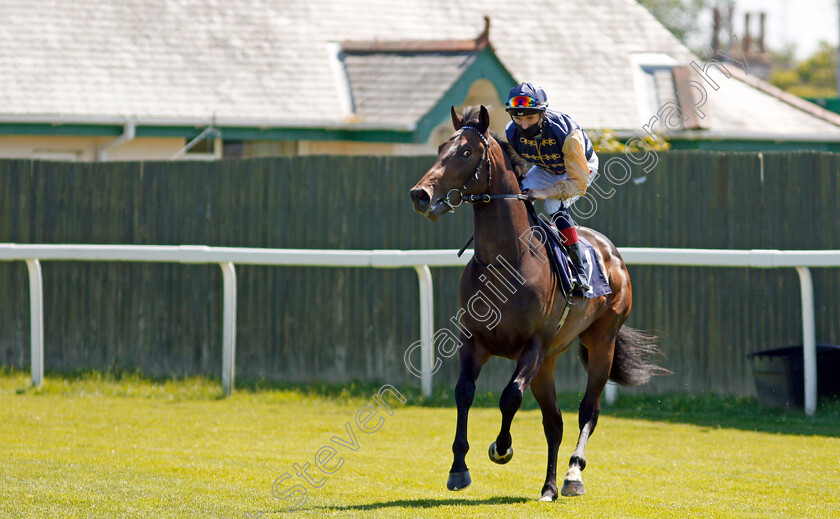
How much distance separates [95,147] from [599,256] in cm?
948

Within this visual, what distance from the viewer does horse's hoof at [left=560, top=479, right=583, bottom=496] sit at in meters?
6.00

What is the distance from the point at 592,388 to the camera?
6840 mm

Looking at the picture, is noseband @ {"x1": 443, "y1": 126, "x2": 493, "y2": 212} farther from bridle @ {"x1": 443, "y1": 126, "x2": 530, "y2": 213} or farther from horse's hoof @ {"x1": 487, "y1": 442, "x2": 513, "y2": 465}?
horse's hoof @ {"x1": 487, "y1": 442, "x2": 513, "y2": 465}

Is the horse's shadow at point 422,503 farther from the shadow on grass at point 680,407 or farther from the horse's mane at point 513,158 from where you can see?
the shadow on grass at point 680,407

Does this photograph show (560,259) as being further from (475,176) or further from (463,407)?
(463,407)

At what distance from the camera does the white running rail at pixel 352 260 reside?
852cm

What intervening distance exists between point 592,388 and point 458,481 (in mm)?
1631

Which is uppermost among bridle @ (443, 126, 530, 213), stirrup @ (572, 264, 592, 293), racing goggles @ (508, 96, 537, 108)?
racing goggles @ (508, 96, 537, 108)

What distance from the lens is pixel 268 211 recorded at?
10.2 m

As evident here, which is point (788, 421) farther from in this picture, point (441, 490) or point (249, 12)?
point (249, 12)

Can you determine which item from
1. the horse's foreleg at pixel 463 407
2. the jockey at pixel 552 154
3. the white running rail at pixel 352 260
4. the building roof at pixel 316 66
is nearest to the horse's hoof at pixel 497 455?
the horse's foreleg at pixel 463 407

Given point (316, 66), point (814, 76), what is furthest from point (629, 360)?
point (814, 76)

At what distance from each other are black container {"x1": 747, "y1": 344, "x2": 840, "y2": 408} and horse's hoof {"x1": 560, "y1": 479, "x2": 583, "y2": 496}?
3.36 m

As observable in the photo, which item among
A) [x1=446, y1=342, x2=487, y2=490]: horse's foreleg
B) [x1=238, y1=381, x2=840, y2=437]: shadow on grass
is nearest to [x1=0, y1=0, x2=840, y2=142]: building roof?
[x1=238, y1=381, x2=840, y2=437]: shadow on grass
